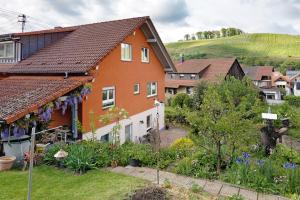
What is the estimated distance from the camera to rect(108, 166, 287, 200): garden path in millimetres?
7270

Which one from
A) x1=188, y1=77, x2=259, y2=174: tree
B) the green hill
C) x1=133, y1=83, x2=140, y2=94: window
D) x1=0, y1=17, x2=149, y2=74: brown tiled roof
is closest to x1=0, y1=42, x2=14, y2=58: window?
x1=0, y1=17, x2=149, y2=74: brown tiled roof

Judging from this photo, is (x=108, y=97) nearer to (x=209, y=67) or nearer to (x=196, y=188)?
(x=196, y=188)

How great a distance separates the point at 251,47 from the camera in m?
113

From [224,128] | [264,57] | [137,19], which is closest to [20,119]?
Result: [224,128]

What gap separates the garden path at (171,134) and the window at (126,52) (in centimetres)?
714

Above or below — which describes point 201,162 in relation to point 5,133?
below

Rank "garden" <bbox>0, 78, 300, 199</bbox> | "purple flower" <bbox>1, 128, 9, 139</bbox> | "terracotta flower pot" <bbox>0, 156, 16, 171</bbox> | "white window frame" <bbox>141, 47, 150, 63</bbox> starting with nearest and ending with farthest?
1. "garden" <bbox>0, 78, 300, 199</bbox>
2. "terracotta flower pot" <bbox>0, 156, 16, 171</bbox>
3. "purple flower" <bbox>1, 128, 9, 139</bbox>
4. "white window frame" <bbox>141, 47, 150, 63</bbox>

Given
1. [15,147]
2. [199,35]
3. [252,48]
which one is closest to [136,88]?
[15,147]

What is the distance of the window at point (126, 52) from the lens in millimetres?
18000

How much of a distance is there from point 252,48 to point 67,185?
114698mm

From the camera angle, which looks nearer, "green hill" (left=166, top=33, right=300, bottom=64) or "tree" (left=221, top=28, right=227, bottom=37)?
"green hill" (left=166, top=33, right=300, bottom=64)

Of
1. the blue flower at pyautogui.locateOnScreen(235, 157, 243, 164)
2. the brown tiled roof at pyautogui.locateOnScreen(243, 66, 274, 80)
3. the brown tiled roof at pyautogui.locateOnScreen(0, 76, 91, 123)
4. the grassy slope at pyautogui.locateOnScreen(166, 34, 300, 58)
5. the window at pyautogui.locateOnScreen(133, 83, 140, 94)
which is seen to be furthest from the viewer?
the grassy slope at pyautogui.locateOnScreen(166, 34, 300, 58)

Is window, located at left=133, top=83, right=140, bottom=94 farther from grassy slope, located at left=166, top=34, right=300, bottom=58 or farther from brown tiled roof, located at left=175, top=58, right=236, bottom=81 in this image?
grassy slope, located at left=166, top=34, right=300, bottom=58

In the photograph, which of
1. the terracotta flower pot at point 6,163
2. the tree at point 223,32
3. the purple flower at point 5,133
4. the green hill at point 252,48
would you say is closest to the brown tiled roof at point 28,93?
the purple flower at point 5,133
